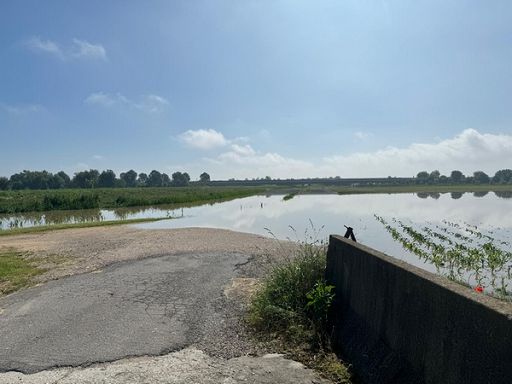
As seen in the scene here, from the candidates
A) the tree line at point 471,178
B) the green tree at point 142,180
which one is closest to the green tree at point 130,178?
the green tree at point 142,180

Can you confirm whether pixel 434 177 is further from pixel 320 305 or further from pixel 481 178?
pixel 320 305

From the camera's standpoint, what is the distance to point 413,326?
376cm

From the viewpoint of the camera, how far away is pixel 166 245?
15.2 m

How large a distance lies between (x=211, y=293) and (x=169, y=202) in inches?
1856

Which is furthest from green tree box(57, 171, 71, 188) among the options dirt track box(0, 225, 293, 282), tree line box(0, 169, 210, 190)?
dirt track box(0, 225, 293, 282)

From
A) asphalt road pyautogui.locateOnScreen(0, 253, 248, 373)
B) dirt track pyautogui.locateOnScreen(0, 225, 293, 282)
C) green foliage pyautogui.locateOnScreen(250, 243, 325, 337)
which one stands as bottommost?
dirt track pyautogui.locateOnScreen(0, 225, 293, 282)

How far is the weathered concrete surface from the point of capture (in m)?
4.44

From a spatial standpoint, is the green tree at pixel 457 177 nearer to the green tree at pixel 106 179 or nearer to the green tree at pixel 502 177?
the green tree at pixel 502 177

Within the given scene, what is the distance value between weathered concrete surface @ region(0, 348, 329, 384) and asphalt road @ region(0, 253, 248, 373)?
0.23 metres

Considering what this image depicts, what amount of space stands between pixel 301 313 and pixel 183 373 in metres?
2.11

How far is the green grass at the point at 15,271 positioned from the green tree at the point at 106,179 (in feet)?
446

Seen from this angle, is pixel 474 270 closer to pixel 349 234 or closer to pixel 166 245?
pixel 349 234

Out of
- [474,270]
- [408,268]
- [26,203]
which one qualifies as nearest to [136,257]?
[408,268]

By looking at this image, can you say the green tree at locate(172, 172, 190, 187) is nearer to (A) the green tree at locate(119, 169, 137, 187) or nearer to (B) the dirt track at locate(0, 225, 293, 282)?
(A) the green tree at locate(119, 169, 137, 187)
